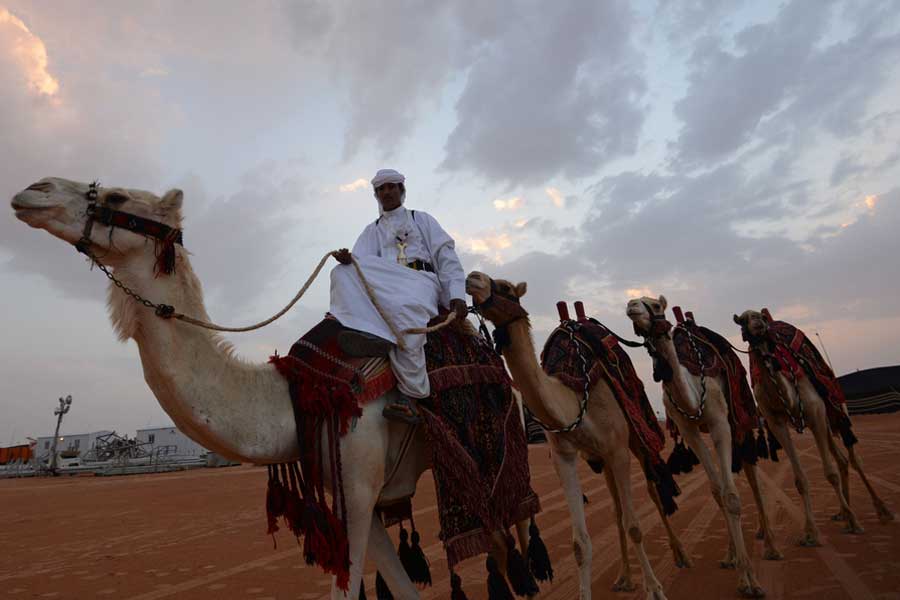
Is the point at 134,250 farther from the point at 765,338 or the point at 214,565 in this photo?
the point at 765,338

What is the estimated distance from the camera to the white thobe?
10.4 feet

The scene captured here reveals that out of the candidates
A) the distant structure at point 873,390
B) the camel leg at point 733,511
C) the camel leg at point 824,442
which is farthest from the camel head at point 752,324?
the distant structure at point 873,390

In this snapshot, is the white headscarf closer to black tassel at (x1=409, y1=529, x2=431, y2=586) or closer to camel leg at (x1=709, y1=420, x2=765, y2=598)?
black tassel at (x1=409, y1=529, x2=431, y2=586)

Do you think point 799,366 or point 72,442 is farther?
point 72,442

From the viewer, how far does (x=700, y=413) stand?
20.8ft

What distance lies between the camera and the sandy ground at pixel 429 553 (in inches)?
214

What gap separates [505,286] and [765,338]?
582cm

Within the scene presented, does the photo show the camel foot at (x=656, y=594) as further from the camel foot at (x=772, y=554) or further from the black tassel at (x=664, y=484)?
the camel foot at (x=772, y=554)

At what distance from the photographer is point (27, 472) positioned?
4538 cm

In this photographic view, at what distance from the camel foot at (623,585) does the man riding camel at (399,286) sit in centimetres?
374

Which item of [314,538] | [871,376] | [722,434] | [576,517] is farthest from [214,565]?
[871,376]

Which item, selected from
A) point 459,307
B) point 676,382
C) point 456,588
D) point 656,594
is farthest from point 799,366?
point 456,588

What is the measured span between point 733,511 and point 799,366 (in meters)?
3.64

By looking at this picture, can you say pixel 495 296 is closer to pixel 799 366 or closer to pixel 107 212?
pixel 107 212
